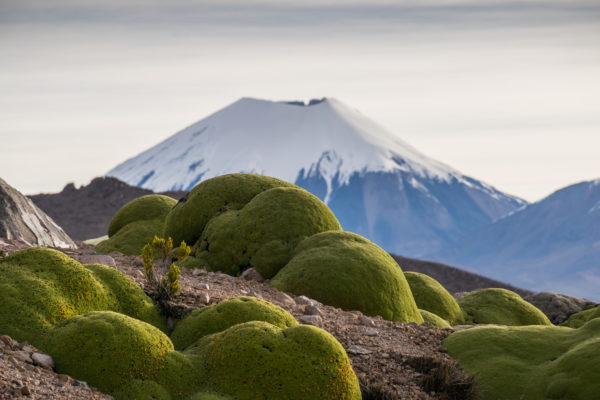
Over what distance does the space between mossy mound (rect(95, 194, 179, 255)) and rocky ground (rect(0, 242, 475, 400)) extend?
6.02 metres

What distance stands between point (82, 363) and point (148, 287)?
9.91ft

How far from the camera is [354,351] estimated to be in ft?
40.3

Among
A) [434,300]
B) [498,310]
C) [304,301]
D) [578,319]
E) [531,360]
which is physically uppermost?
[304,301]

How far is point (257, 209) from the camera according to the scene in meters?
18.0

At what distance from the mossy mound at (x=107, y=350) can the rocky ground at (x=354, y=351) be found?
29cm

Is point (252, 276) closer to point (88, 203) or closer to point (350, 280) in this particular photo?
point (350, 280)

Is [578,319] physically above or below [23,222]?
below

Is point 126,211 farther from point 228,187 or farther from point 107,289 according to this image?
point 107,289

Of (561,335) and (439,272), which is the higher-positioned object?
(561,335)

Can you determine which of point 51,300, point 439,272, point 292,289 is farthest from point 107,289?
point 439,272

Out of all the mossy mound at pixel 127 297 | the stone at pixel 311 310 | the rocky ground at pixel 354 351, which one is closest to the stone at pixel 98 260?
the rocky ground at pixel 354 351

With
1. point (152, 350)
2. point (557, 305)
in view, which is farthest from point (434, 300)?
point (152, 350)

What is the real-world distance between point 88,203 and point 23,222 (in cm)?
7890

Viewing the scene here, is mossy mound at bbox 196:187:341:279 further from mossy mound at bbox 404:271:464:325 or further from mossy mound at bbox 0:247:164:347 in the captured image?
mossy mound at bbox 0:247:164:347
